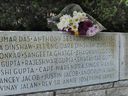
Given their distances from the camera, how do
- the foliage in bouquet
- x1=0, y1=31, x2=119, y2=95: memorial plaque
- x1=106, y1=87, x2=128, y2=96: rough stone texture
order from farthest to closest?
x1=106, y1=87, x2=128, y2=96: rough stone texture < the foliage in bouquet < x1=0, y1=31, x2=119, y2=95: memorial plaque

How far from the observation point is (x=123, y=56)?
195 inches

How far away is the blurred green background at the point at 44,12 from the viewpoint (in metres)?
4.63

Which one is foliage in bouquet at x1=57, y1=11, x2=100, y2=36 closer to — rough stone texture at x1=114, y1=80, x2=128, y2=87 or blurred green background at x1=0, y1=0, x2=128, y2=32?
blurred green background at x1=0, y1=0, x2=128, y2=32

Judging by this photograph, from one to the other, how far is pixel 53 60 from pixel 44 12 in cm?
98

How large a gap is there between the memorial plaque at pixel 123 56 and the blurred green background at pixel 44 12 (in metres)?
0.43

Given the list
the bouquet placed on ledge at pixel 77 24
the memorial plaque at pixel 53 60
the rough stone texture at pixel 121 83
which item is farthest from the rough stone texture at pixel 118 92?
the bouquet placed on ledge at pixel 77 24

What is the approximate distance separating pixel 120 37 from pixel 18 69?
5.78 ft

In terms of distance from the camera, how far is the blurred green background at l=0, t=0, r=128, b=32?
463 cm

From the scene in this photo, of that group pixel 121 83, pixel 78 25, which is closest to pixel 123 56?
pixel 121 83

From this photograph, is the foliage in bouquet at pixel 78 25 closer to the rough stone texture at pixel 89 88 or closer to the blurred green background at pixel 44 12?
the blurred green background at pixel 44 12

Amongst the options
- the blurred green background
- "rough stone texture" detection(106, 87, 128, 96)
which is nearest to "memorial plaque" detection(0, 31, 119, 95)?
"rough stone texture" detection(106, 87, 128, 96)

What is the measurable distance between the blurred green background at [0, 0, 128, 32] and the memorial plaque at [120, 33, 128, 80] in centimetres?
43

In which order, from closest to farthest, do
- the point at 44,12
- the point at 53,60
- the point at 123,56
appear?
the point at 53,60 < the point at 44,12 < the point at 123,56

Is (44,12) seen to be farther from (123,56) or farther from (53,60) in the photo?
(123,56)
